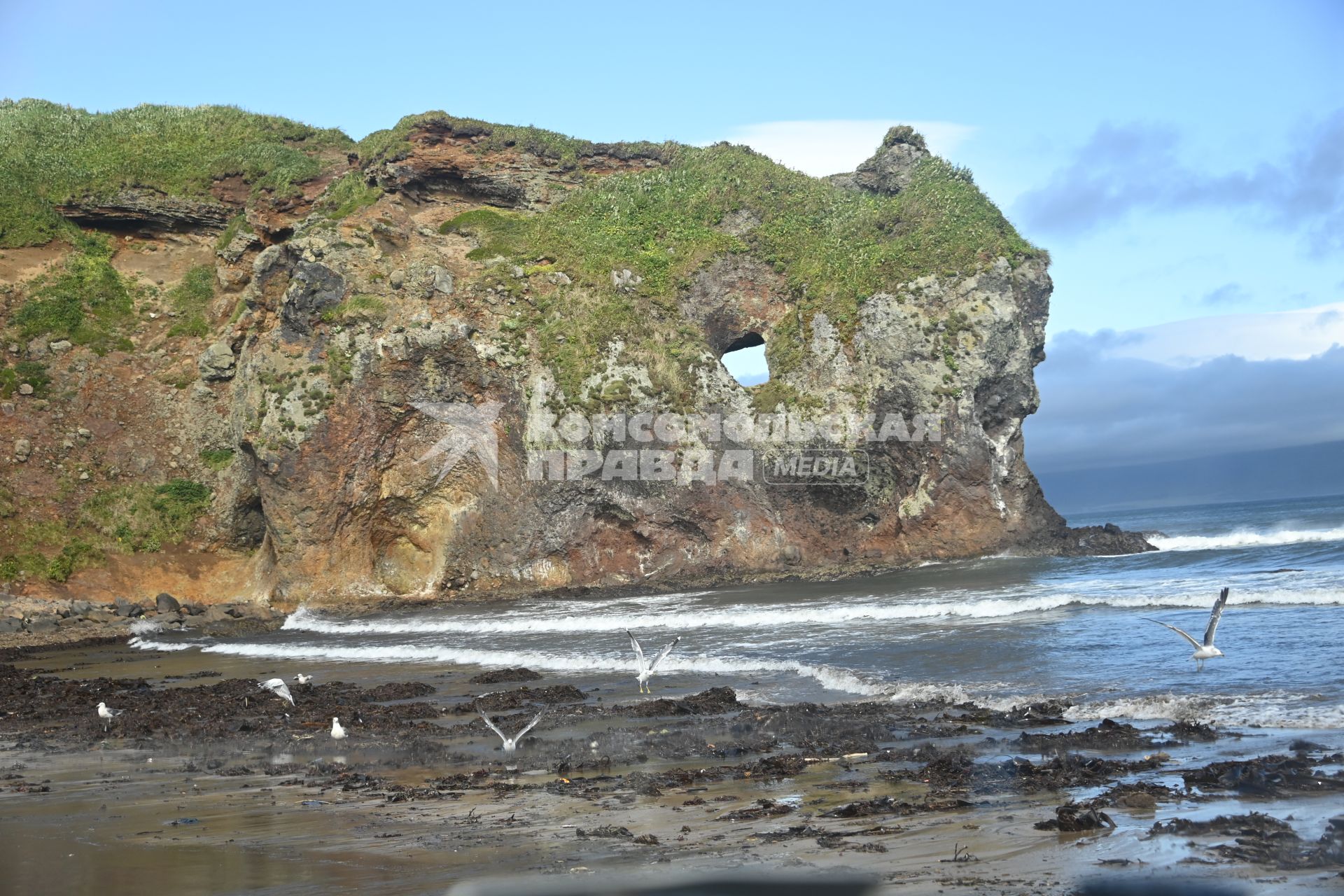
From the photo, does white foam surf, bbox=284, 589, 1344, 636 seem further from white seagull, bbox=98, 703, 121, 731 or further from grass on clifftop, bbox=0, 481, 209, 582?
white seagull, bbox=98, 703, 121, 731

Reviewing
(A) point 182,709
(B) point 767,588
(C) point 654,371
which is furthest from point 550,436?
(A) point 182,709

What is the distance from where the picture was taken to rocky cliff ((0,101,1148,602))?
3017 centimetres

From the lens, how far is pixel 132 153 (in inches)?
1550

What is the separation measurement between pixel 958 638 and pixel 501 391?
18.1 metres

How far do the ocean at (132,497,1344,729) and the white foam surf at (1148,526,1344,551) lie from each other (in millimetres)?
11624

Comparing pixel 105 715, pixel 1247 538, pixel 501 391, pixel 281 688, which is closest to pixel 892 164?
pixel 501 391

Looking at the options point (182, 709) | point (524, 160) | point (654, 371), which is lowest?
point (182, 709)

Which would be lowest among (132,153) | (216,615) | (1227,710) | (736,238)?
(216,615)

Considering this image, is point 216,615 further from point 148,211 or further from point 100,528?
point 148,211

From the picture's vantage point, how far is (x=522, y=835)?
7.41 metres

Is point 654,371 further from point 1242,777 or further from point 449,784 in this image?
point 1242,777

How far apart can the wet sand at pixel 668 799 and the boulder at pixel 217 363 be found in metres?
22.7

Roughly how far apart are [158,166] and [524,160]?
550 inches

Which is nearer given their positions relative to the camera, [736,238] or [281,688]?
[281,688]
